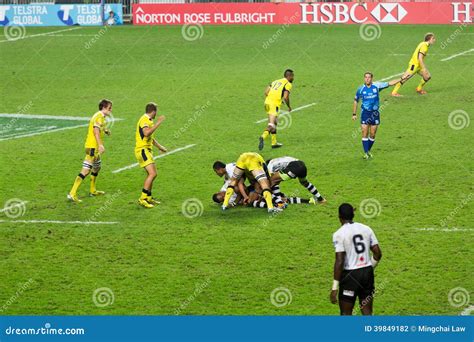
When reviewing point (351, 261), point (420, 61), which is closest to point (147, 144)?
point (351, 261)

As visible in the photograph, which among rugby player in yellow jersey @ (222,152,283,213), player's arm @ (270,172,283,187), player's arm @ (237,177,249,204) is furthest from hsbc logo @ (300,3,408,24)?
rugby player in yellow jersey @ (222,152,283,213)

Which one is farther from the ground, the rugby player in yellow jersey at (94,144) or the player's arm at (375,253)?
the rugby player in yellow jersey at (94,144)

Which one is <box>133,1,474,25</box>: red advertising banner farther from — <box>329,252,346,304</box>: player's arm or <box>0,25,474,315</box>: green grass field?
<box>329,252,346,304</box>: player's arm

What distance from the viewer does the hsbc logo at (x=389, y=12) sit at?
56.6 m

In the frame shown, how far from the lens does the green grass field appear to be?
1816cm

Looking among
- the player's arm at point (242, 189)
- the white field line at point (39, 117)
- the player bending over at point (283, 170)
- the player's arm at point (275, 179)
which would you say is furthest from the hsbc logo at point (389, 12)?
the player's arm at point (242, 189)

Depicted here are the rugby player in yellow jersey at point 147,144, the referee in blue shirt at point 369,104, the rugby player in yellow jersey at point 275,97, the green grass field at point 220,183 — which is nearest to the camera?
the green grass field at point 220,183

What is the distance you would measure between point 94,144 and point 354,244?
10802mm

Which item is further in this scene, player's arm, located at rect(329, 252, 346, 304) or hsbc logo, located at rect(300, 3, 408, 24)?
hsbc logo, located at rect(300, 3, 408, 24)

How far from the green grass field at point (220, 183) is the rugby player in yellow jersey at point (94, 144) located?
47cm

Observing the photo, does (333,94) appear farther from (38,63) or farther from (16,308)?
(16,308)

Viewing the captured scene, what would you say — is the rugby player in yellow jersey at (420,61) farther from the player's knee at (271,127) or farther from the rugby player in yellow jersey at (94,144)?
the rugby player in yellow jersey at (94,144)

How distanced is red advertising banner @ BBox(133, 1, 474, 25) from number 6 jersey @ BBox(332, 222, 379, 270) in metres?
42.6

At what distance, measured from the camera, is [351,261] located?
14758mm
